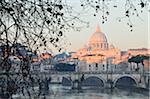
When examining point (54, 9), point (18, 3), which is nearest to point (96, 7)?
point (54, 9)

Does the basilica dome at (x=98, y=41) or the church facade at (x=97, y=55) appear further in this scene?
the basilica dome at (x=98, y=41)

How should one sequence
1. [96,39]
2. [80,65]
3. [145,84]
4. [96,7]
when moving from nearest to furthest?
[96,7]
[145,84]
[80,65]
[96,39]

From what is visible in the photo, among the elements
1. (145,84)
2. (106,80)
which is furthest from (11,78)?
(106,80)

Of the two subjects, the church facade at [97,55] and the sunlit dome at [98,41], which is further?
the sunlit dome at [98,41]

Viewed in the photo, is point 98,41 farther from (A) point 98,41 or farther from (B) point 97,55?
(B) point 97,55

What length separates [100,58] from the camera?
29766 millimetres

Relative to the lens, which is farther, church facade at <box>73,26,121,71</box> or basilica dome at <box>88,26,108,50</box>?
basilica dome at <box>88,26,108,50</box>

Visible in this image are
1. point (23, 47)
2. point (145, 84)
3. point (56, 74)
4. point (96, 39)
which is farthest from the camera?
point (96, 39)

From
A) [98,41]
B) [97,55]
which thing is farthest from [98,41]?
[97,55]

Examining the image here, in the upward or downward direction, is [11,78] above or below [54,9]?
below

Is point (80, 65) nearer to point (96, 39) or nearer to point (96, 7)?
point (96, 39)

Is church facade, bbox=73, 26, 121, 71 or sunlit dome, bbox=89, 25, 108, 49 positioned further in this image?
sunlit dome, bbox=89, 25, 108, 49

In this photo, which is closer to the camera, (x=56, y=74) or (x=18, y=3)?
(x=18, y=3)

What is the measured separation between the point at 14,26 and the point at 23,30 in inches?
1.6
